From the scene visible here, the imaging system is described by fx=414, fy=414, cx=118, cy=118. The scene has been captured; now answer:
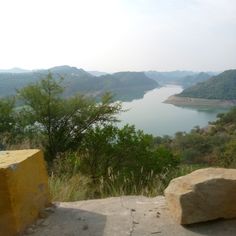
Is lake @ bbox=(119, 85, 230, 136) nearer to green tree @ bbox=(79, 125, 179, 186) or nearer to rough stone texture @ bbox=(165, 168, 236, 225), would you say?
green tree @ bbox=(79, 125, 179, 186)

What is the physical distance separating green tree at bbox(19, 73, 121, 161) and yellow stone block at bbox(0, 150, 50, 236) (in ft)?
38.9

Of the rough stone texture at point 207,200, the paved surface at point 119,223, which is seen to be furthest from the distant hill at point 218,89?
the rough stone texture at point 207,200

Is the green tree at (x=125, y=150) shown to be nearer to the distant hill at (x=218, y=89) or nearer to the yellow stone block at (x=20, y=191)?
the yellow stone block at (x=20, y=191)

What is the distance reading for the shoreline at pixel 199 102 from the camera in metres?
100

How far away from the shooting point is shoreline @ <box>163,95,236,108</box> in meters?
100

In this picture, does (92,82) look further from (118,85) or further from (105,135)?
(105,135)

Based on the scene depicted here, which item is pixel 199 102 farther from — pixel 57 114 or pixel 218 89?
pixel 57 114

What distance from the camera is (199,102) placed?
10875 centimetres

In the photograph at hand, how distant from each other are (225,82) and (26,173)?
109809mm

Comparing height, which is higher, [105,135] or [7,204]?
[7,204]

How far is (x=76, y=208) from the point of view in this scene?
3945 mm

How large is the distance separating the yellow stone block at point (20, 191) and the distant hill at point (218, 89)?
102294 mm

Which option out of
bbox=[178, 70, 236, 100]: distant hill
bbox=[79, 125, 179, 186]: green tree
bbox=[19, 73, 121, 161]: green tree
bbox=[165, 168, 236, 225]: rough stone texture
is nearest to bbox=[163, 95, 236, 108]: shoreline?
bbox=[178, 70, 236, 100]: distant hill

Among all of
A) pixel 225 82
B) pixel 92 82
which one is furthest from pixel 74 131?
pixel 225 82
